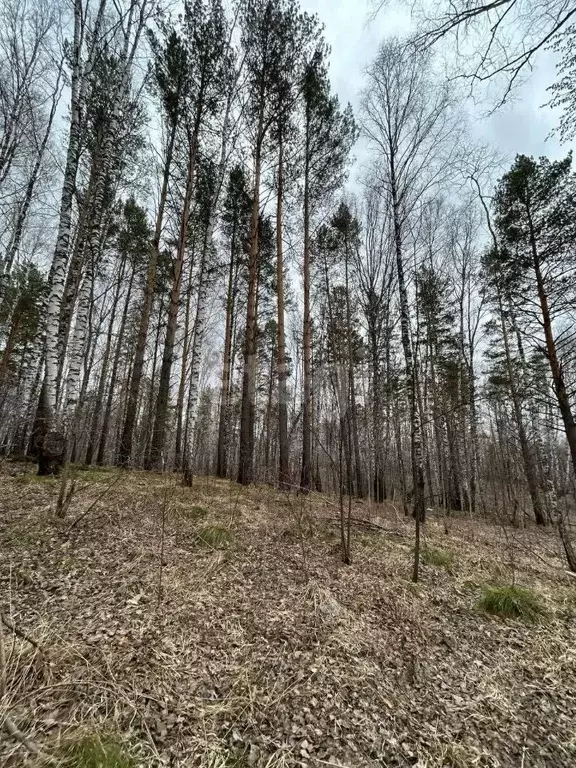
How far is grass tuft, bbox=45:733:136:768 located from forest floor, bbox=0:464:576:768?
0.02m

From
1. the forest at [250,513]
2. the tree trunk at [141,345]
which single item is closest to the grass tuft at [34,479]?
the forest at [250,513]

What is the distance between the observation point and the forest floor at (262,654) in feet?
5.65

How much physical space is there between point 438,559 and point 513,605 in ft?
3.51

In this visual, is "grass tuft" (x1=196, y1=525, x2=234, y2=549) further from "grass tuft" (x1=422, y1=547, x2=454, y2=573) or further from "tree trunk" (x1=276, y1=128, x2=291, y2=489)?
"tree trunk" (x1=276, y1=128, x2=291, y2=489)

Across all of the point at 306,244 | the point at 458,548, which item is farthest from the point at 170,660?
the point at 306,244

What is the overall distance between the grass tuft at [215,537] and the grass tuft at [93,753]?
2.43 metres

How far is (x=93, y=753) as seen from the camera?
4.82 ft

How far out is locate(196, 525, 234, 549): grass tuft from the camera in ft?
13.2

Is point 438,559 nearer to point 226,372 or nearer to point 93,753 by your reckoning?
point 93,753

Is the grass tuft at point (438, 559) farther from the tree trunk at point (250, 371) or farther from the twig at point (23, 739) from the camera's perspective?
the tree trunk at point (250, 371)

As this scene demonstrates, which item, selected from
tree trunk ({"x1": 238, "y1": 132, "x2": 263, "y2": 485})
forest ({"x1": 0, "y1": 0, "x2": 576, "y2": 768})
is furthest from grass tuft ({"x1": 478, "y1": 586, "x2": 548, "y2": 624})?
tree trunk ({"x1": 238, "y1": 132, "x2": 263, "y2": 485})

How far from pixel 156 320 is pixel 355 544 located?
1496cm

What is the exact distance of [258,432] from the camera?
26.6m

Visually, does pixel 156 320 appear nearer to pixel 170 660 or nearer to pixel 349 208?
pixel 349 208
